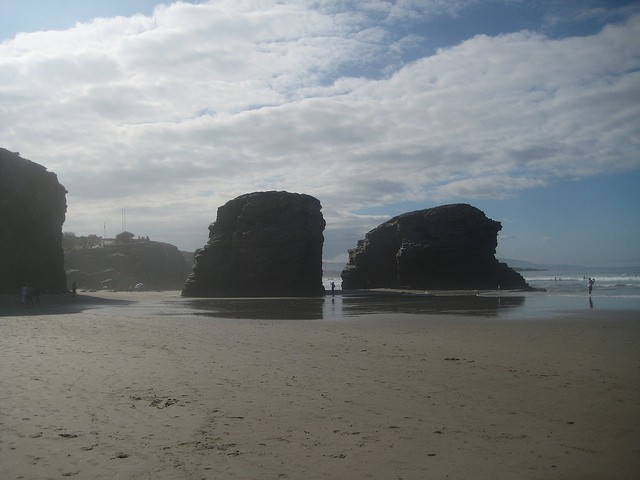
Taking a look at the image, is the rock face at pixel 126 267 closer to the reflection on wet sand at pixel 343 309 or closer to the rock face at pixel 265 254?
the rock face at pixel 265 254

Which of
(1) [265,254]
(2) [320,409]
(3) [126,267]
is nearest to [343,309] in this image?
(2) [320,409]

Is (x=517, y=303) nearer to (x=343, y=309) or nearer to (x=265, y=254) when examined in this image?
→ (x=343, y=309)

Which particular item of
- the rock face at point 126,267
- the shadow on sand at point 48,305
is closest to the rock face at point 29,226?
the shadow on sand at point 48,305

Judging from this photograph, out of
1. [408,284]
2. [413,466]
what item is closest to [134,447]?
[413,466]

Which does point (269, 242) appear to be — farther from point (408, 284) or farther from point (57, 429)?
point (57, 429)

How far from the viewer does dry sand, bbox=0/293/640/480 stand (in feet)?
19.0

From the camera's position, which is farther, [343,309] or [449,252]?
[449,252]

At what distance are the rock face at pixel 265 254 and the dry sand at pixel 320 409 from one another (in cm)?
Result: 4051

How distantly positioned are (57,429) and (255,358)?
5.93m

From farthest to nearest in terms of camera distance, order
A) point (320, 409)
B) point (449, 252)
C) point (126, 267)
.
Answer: point (126, 267) → point (449, 252) → point (320, 409)

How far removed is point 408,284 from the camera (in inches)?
2613

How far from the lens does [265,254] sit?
55.9 metres

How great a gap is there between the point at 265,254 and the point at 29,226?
75.1ft

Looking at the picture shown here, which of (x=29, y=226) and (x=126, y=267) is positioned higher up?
(x=29, y=226)
